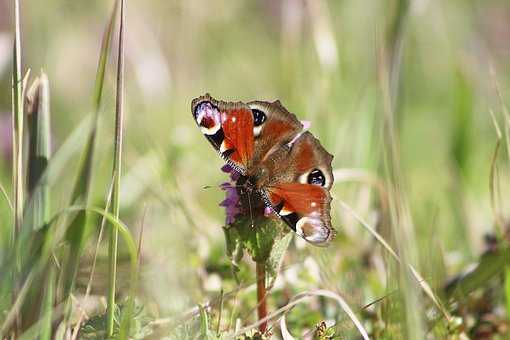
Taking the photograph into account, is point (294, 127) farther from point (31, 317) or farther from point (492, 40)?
point (492, 40)

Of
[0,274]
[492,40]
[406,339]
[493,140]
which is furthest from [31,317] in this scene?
[492,40]

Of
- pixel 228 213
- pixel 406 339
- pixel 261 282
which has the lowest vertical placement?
pixel 406 339

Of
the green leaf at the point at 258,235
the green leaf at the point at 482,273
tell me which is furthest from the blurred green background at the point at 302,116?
the green leaf at the point at 258,235

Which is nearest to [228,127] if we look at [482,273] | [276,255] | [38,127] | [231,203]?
[231,203]

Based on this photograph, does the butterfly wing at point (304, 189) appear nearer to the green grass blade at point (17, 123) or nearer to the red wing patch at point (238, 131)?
the red wing patch at point (238, 131)

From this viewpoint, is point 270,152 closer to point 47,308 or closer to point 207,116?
point 207,116
